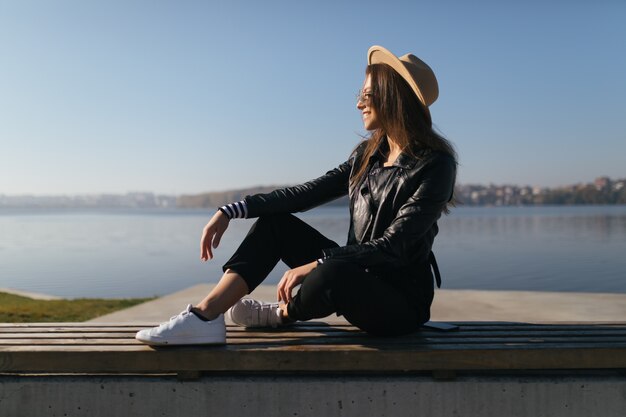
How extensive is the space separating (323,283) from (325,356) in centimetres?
31

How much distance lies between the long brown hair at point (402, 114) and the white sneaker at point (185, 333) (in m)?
1.23

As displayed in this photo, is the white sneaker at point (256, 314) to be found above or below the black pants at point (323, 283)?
below

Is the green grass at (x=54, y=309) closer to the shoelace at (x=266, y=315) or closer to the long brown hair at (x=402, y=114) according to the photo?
the shoelace at (x=266, y=315)

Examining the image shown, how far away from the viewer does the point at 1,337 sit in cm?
300

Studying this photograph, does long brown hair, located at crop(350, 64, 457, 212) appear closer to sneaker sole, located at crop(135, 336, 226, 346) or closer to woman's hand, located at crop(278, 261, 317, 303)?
woman's hand, located at crop(278, 261, 317, 303)

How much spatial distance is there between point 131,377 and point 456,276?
38.9 ft

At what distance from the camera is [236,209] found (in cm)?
307

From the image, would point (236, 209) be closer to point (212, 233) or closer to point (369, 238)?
point (212, 233)

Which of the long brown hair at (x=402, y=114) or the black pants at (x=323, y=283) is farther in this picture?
the long brown hair at (x=402, y=114)

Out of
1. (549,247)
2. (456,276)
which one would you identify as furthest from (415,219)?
(549,247)

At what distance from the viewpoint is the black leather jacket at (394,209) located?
2695 mm
